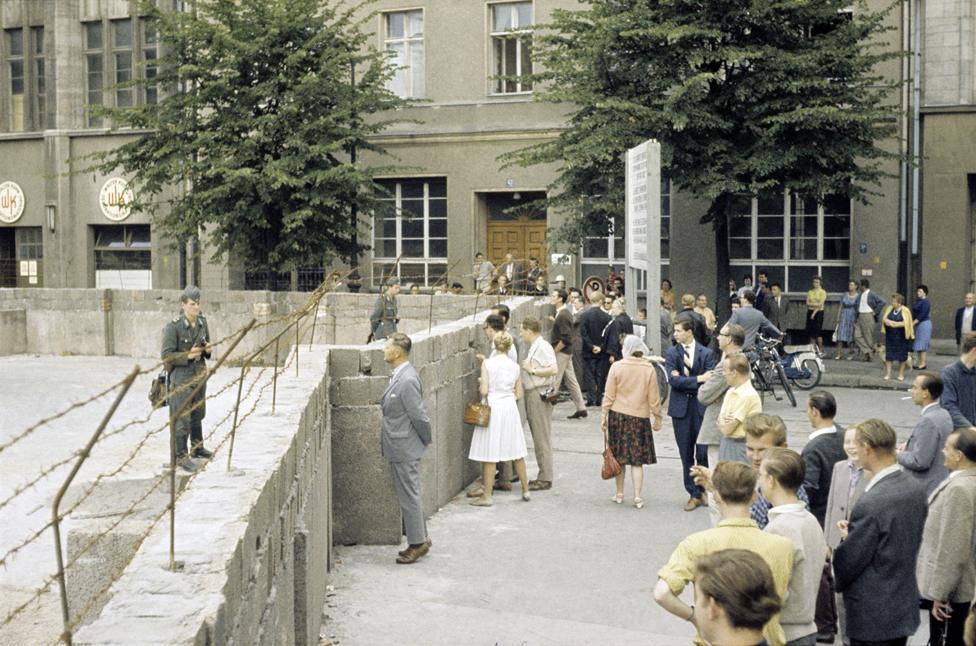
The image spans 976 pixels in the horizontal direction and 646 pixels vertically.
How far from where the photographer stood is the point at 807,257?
1192 inches

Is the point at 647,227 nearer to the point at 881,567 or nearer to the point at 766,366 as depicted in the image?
the point at 881,567

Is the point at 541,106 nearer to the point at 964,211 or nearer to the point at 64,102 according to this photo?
the point at 964,211

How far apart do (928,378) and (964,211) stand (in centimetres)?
2123

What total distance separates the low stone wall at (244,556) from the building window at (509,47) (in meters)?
24.3

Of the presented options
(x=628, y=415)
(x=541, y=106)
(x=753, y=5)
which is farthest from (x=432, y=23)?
(x=628, y=415)

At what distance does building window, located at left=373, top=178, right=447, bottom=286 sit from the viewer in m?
34.1

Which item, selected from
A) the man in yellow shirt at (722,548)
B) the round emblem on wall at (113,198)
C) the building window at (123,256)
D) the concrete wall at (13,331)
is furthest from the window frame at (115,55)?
the man in yellow shirt at (722,548)

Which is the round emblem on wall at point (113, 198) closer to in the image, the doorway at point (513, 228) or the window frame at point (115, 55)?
the window frame at point (115, 55)

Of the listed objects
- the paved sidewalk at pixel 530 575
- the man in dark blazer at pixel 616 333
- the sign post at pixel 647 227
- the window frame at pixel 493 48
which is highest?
the window frame at pixel 493 48

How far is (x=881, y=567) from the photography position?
6.46 m

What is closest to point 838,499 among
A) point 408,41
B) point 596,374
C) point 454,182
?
point 596,374

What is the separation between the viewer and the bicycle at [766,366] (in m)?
20.4

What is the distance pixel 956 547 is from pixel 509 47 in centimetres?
2711

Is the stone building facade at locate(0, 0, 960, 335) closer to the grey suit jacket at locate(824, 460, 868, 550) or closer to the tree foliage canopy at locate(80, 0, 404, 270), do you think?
the tree foliage canopy at locate(80, 0, 404, 270)
